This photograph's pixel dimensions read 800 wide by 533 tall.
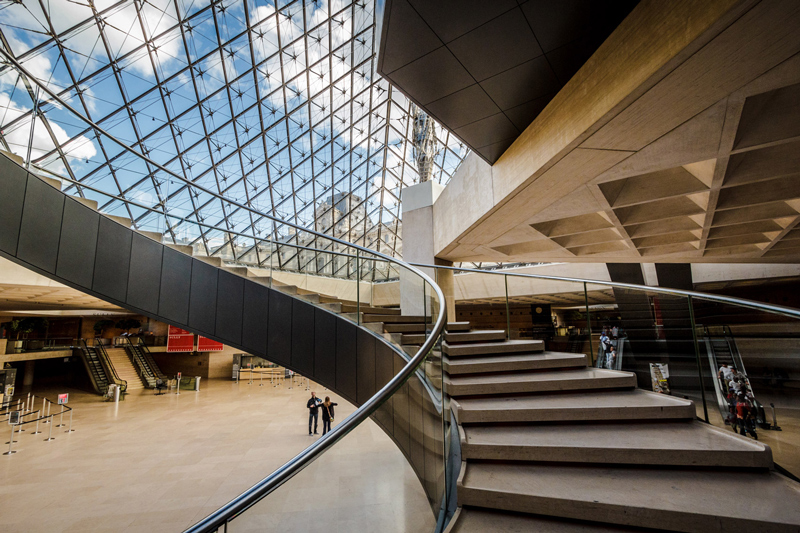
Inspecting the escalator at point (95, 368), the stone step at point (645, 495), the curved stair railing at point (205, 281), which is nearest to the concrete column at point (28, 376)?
the escalator at point (95, 368)

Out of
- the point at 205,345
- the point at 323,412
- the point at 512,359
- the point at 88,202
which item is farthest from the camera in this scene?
the point at 205,345

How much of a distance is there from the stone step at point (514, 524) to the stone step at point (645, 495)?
0.18ft

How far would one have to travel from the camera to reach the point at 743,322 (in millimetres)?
4262

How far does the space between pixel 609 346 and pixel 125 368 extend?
28923mm

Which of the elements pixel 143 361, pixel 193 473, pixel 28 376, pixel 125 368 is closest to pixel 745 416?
pixel 193 473

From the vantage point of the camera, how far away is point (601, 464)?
2912mm

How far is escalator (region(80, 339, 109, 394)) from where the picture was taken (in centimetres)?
2145

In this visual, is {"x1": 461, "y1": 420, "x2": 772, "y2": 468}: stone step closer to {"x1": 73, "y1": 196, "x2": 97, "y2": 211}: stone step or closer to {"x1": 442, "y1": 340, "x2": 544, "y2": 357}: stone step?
{"x1": 442, "y1": 340, "x2": 544, "y2": 357}: stone step

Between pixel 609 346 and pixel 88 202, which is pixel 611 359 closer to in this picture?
pixel 609 346

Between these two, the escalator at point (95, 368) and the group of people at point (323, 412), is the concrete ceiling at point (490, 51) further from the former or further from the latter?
the escalator at point (95, 368)

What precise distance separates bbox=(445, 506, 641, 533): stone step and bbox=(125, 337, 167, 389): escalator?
25.8 meters

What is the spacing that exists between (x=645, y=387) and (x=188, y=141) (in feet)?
87.7

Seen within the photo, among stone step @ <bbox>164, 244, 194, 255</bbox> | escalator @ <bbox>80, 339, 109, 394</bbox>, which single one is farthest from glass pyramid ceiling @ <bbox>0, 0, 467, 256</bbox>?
escalator @ <bbox>80, 339, 109, 394</bbox>

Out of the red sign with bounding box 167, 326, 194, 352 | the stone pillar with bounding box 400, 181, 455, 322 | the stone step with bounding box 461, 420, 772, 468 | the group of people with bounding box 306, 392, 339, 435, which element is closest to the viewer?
the stone step with bounding box 461, 420, 772, 468
